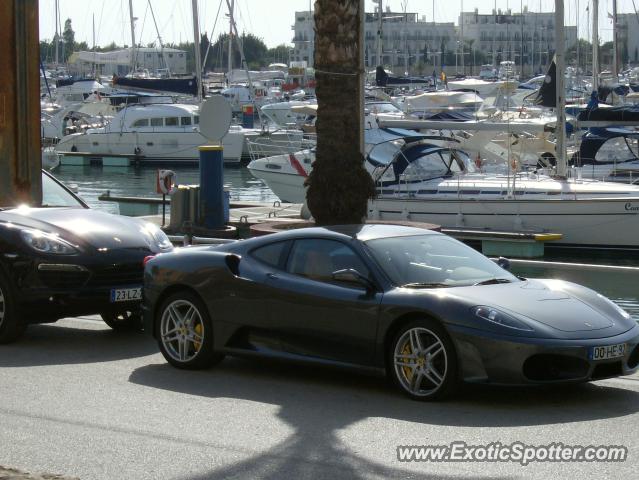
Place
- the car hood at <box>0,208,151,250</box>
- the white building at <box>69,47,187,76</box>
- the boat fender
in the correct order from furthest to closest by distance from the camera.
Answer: the white building at <box>69,47,187,76</box> → the boat fender → the car hood at <box>0,208,151,250</box>

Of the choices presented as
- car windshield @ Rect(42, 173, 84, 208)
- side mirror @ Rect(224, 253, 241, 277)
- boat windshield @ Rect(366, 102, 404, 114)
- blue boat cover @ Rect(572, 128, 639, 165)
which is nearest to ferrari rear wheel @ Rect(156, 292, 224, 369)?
side mirror @ Rect(224, 253, 241, 277)

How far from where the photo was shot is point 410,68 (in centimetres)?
12925

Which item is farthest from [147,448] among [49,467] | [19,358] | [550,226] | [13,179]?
[550,226]

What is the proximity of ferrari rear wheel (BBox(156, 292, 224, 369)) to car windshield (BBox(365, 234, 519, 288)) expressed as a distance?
163cm

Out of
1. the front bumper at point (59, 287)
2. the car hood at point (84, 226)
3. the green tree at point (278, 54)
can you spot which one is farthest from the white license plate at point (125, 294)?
the green tree at point (278, 54)

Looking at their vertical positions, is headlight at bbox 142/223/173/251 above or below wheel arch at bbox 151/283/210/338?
above

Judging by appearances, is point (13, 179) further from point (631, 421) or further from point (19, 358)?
point (631, 421)

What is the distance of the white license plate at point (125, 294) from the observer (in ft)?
35.6

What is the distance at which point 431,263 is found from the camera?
9.00 meters

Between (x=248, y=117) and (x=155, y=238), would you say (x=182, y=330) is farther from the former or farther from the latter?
(x=248, y=117)

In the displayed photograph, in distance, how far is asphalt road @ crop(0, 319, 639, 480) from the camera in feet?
21.4

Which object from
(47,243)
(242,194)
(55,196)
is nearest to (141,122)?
(242,194)

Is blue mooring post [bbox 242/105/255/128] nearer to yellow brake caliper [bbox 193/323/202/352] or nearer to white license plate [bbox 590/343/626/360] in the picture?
yellow brake caliper [bbox 193/323/202/352]

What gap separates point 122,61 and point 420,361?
3106 inches
